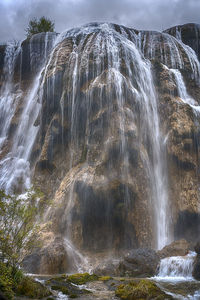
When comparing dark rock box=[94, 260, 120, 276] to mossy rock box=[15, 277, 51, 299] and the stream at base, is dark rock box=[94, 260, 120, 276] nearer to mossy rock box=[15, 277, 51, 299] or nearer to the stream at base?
the stream at base

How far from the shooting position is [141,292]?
1287 cm

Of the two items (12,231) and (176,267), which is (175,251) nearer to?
(176,267)

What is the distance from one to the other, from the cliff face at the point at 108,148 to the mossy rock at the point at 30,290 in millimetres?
7297

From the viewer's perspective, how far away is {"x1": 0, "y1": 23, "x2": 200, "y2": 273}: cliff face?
24203 millimetres

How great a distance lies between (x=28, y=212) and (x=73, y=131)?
18.0 meters

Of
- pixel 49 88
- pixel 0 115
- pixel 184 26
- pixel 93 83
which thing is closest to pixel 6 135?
pixel 0 115

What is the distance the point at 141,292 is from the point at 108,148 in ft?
49.5

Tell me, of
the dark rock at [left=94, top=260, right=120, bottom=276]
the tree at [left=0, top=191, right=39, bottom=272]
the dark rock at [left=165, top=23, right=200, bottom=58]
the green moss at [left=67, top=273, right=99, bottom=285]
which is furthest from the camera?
the dark rock at [left=165, top=23, right=200, bottom=58]

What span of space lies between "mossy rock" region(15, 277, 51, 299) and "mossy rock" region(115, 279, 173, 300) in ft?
10.5

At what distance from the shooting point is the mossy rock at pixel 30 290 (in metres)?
11.9

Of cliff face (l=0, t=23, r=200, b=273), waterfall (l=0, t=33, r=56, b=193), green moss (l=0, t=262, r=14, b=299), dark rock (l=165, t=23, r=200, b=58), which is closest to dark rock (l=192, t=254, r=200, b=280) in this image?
cliff face (l=0, t=23, r=200, b=273)

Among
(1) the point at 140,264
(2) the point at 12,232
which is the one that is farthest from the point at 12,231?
(1) the point at 140,264

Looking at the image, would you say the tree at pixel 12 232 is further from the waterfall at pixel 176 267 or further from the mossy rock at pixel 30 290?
the waterfall at pixel 176 267

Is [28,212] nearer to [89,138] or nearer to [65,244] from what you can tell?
[65,244]
